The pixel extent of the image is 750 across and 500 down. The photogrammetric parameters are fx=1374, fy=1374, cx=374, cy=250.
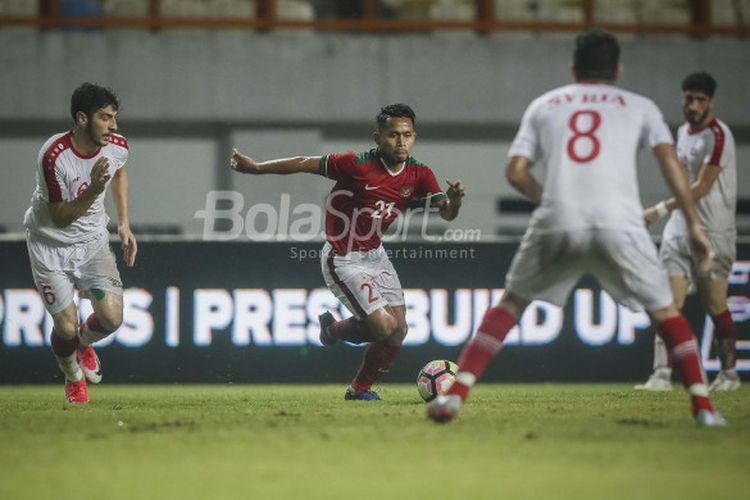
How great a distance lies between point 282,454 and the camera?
6.38 meters

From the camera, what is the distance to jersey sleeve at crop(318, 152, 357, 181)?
9.68 m

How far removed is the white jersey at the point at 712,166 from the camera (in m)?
10.4

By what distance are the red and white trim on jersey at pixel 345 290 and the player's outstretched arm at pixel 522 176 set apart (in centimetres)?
272

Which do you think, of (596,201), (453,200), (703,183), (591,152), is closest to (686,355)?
(596,201)

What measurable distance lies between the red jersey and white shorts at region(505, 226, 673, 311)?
2499 mm

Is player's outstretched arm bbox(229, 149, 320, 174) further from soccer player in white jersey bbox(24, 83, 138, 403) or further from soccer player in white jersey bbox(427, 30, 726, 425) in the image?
soccer player in white jersey bbox(427, 30, 726, 425)

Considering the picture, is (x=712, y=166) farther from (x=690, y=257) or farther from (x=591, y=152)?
(x=591, y=152)

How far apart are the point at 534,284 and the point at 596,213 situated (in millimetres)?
527

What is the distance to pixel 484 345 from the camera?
737 cm

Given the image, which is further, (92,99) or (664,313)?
(92,99)

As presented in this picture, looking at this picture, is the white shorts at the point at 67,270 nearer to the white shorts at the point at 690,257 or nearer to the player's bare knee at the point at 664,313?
the player's bare knee at the point at 664,313

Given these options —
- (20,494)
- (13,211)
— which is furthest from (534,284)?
(13,211)

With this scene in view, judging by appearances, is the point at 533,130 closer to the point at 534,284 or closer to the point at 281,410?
the point at 534,284

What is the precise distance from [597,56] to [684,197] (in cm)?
88
